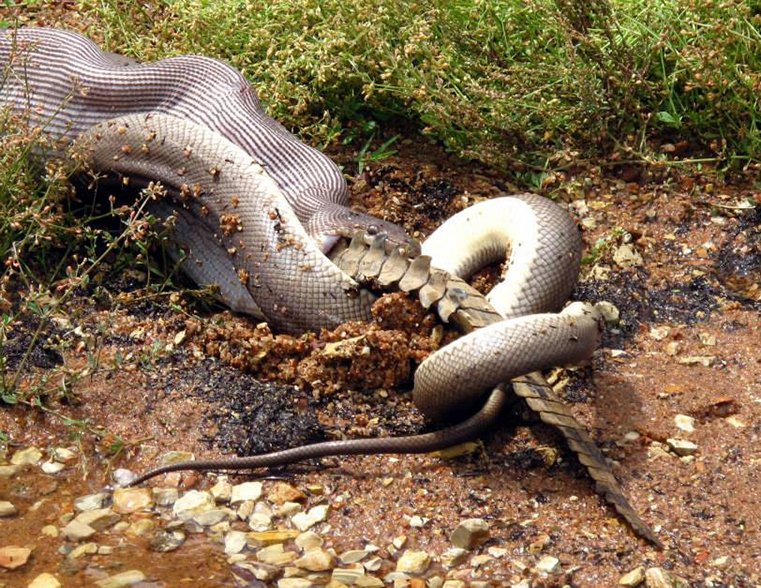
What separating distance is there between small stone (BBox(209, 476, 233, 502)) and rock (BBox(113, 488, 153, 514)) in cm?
25

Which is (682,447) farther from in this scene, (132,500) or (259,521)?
(132,500)

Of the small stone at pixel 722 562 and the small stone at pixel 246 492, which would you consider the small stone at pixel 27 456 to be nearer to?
the small stone at pixel 246 492

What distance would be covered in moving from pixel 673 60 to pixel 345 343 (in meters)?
2.59

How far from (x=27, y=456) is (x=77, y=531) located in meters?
0.55

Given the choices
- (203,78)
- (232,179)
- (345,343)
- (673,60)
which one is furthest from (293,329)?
(673,60)

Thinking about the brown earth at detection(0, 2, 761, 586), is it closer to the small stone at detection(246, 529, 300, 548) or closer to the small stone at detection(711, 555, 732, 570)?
the small stone at detection(711, 555, 732, 570)

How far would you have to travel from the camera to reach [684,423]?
4738 millimetres

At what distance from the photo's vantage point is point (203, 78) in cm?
648

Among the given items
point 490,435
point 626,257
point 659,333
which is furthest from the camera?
point 626,257

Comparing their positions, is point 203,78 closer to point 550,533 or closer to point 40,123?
point 40,123

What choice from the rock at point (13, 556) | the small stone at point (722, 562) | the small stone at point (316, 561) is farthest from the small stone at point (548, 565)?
the rock at point (13, 556)

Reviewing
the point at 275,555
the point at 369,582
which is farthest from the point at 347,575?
the point at 275,555

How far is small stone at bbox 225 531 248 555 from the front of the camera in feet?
13.9

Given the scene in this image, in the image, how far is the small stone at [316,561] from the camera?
13.5 ft
